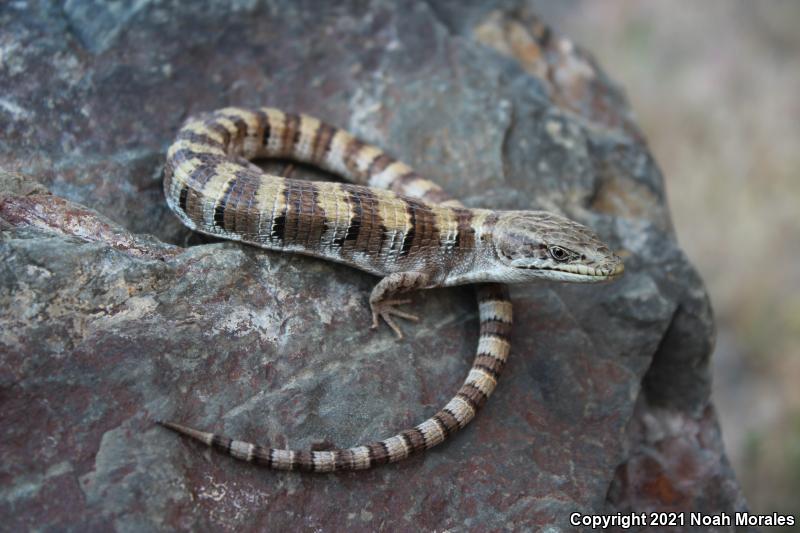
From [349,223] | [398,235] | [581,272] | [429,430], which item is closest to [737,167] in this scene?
[581,272]

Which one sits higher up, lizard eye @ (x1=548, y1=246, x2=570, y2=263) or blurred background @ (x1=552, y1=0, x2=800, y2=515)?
lizard eye @ (x1=548, y1=246, x2=570, y2=263)

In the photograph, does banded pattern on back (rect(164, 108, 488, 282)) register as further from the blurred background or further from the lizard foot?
the blurred background

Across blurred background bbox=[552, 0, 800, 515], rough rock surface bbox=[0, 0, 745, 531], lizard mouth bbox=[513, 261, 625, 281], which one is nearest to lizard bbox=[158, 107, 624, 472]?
lizard mouth bbox=[513, 261, 625, 281]

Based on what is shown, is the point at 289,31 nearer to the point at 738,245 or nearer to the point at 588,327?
the point at 588,327

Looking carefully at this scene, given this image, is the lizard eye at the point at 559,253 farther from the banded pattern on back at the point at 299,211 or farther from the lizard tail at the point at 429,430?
the banded pattern on back at the point at 299,211

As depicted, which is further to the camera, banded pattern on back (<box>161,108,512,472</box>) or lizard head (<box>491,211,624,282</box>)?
lizard head (<box>491,211,624,282</box>)

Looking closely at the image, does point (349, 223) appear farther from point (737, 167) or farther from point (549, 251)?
point (737, 167)

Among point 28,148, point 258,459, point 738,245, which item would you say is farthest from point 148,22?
point 738,245
